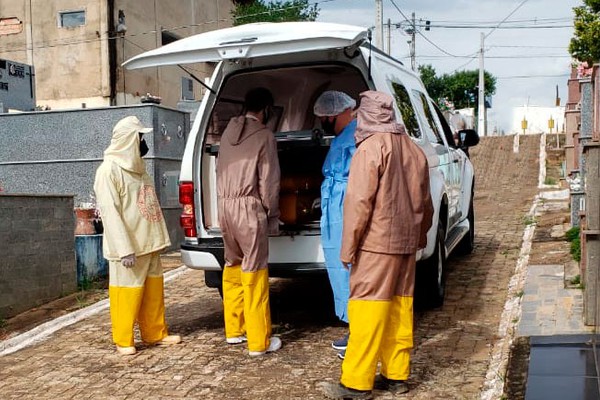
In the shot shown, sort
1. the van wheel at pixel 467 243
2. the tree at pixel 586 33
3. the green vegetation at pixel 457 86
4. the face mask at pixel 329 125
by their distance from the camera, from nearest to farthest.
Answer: the face mask at pixel 329 125 < the van wheel at pixel 467 243 < the tree at pixel 586 33 < the green vegetation at pixel 457 86

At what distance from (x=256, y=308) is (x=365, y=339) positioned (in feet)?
4.20

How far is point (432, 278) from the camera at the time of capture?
20.3ft

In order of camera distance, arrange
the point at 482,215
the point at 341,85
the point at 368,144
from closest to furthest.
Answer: the point at 368,144, the point at 341,85, the point at 482,215

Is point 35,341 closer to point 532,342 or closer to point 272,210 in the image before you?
point 272,210

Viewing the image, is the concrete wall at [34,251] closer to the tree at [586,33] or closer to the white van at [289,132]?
the white van at [289,132]

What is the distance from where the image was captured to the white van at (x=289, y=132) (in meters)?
5.02

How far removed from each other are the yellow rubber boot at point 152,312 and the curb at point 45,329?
110 cm

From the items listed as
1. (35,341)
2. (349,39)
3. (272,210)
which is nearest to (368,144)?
(349,39)

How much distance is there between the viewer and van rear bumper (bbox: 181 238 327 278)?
5422mm

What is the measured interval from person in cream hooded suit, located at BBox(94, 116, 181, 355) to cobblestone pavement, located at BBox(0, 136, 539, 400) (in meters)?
0.40

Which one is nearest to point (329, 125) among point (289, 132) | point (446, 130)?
point (289, 132)

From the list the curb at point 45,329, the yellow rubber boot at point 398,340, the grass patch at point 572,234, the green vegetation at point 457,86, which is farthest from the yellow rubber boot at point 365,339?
the green vegetation at point 457,86

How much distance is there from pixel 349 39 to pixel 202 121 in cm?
158

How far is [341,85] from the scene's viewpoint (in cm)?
715
